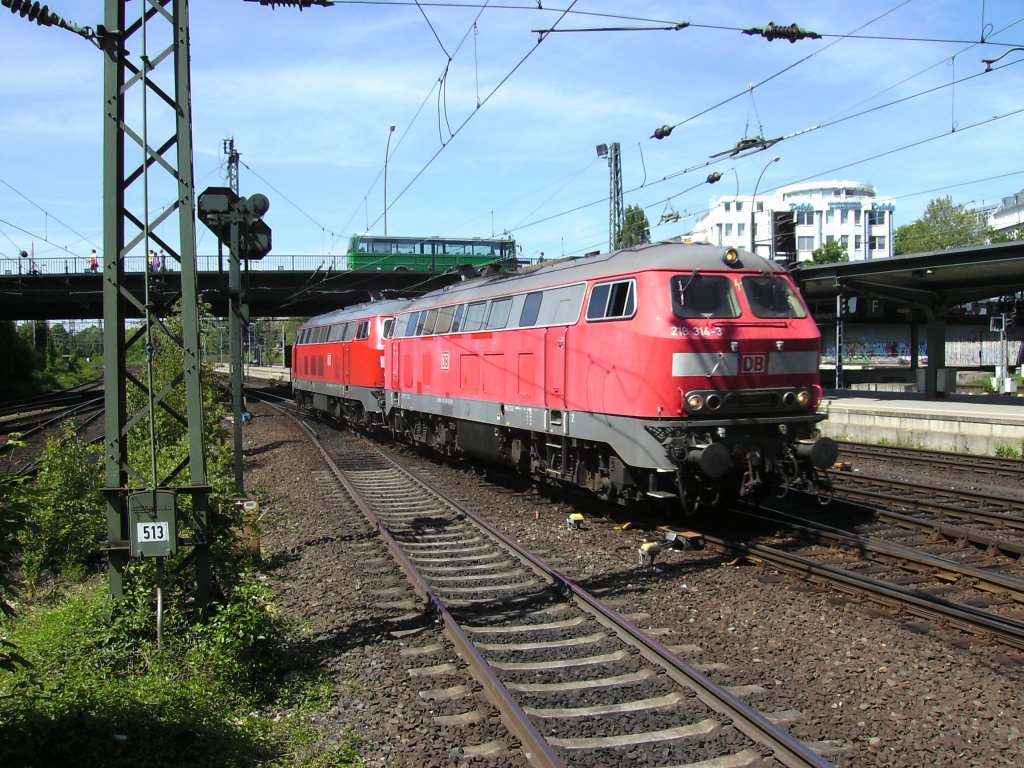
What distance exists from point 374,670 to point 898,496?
9.27 m

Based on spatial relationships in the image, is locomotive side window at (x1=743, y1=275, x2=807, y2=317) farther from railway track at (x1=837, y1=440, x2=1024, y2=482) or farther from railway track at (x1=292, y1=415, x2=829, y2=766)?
railway track at (x1=837, y1=440, x2=1024, y2=482)

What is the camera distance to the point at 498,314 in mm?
13305

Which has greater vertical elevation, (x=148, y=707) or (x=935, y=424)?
(x=935, y=424)

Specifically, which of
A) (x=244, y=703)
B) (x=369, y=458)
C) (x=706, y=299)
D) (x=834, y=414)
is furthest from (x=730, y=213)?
(x=244, y=703)

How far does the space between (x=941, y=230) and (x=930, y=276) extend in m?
61.2

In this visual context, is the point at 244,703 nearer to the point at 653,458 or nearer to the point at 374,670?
the point at 374,670

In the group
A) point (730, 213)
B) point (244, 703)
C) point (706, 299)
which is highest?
point (730, 213)

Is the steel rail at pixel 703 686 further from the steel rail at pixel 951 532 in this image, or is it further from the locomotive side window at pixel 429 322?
the locomotive side window at pixel 429 322

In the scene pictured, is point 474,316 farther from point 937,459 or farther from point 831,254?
point 831,254

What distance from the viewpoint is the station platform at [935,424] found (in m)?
17.9

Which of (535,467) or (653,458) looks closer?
(653,458)

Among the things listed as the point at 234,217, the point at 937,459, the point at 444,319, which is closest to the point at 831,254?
the point at 937,459

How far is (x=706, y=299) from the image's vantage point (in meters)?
9.72

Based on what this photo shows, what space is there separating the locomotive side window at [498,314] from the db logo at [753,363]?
4.42 meters
